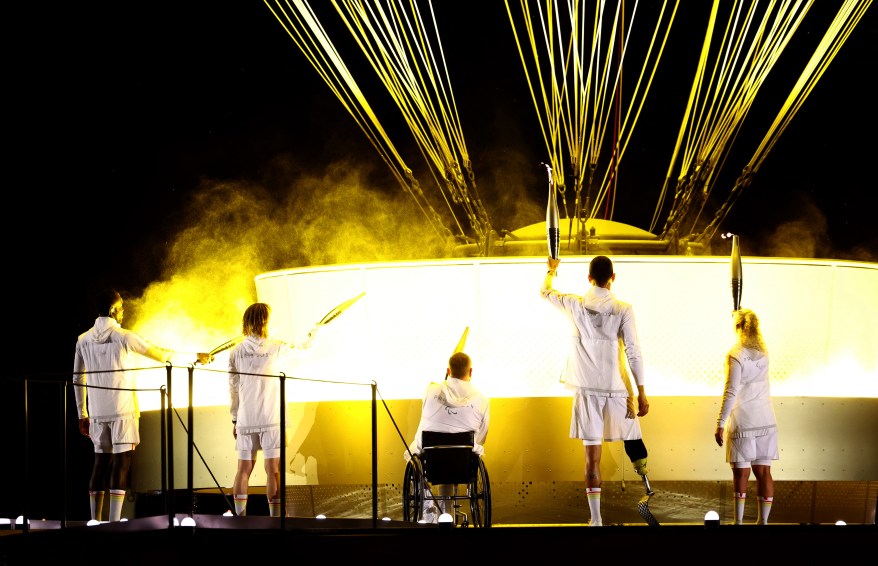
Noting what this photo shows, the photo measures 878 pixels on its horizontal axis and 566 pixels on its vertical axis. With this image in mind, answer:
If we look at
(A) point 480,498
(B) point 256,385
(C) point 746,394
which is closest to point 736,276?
(C) point 746,394

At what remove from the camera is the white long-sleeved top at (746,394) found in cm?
789

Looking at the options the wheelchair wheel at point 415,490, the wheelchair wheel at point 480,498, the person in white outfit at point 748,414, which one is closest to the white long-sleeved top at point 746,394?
the person in white outfit at point 748,414

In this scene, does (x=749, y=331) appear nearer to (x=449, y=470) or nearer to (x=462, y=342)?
(x=449, y=470)

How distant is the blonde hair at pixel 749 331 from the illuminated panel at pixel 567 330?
61.5 inches

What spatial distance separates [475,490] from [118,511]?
254 cm

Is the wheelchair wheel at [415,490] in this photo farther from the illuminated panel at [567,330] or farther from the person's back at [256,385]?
the illuminated panel at [567,330]

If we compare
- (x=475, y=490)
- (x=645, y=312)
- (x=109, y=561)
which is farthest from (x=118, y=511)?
(x=645, y=312)

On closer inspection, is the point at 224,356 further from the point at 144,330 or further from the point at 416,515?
the point at 416,515

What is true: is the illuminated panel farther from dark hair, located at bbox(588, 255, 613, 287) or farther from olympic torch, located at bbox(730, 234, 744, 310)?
dark hair, located at bbox(588, 255, 613, 287)

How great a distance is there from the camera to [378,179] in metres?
17.0

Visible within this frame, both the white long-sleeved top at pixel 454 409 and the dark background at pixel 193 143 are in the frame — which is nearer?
the white long-sleeved top at pixel 454 409

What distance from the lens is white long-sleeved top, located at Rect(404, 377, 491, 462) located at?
798cm

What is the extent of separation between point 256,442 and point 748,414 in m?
3.37

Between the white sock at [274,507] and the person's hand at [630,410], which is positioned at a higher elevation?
the person's hand at [630,410]
